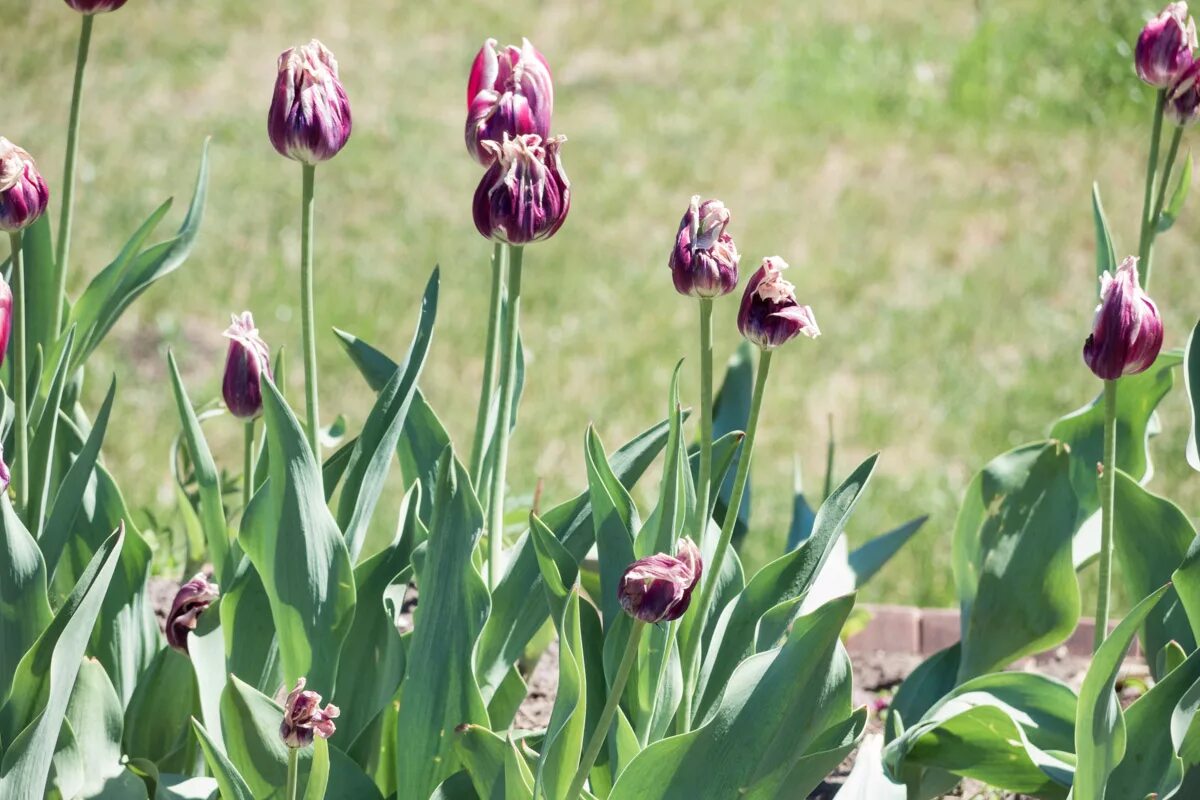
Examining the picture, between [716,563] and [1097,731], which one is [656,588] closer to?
[716,563]

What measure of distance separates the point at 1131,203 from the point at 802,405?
60.1 inches

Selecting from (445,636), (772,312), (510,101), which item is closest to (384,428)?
(445,636)

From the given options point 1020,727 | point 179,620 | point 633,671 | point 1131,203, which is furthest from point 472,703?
point 1131,203

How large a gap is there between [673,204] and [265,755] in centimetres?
353

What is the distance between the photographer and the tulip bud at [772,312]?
109 centimetres

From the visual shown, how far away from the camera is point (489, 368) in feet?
4.33

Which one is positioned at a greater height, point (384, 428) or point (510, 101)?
point (510, 101)

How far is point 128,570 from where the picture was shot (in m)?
1.45

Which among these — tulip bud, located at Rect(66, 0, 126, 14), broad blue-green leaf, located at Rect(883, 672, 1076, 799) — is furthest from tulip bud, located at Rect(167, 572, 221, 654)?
broad blue-green leaf, located at Rect(883, 672, 1076, 799)

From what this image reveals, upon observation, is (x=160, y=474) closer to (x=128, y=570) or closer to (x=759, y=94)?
(x=128, y=570)

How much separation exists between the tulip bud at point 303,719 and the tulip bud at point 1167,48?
98cm

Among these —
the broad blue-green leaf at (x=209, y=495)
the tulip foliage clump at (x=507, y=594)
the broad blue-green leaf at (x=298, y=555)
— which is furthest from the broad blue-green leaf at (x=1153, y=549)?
the broad blue-green leaf at (x=209, y=495)

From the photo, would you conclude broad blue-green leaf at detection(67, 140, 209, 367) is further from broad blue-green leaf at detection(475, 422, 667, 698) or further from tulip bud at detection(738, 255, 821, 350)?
tulip bud at detection(738, 255, 821, 350)

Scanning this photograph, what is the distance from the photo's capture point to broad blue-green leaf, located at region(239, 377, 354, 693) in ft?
4.13
